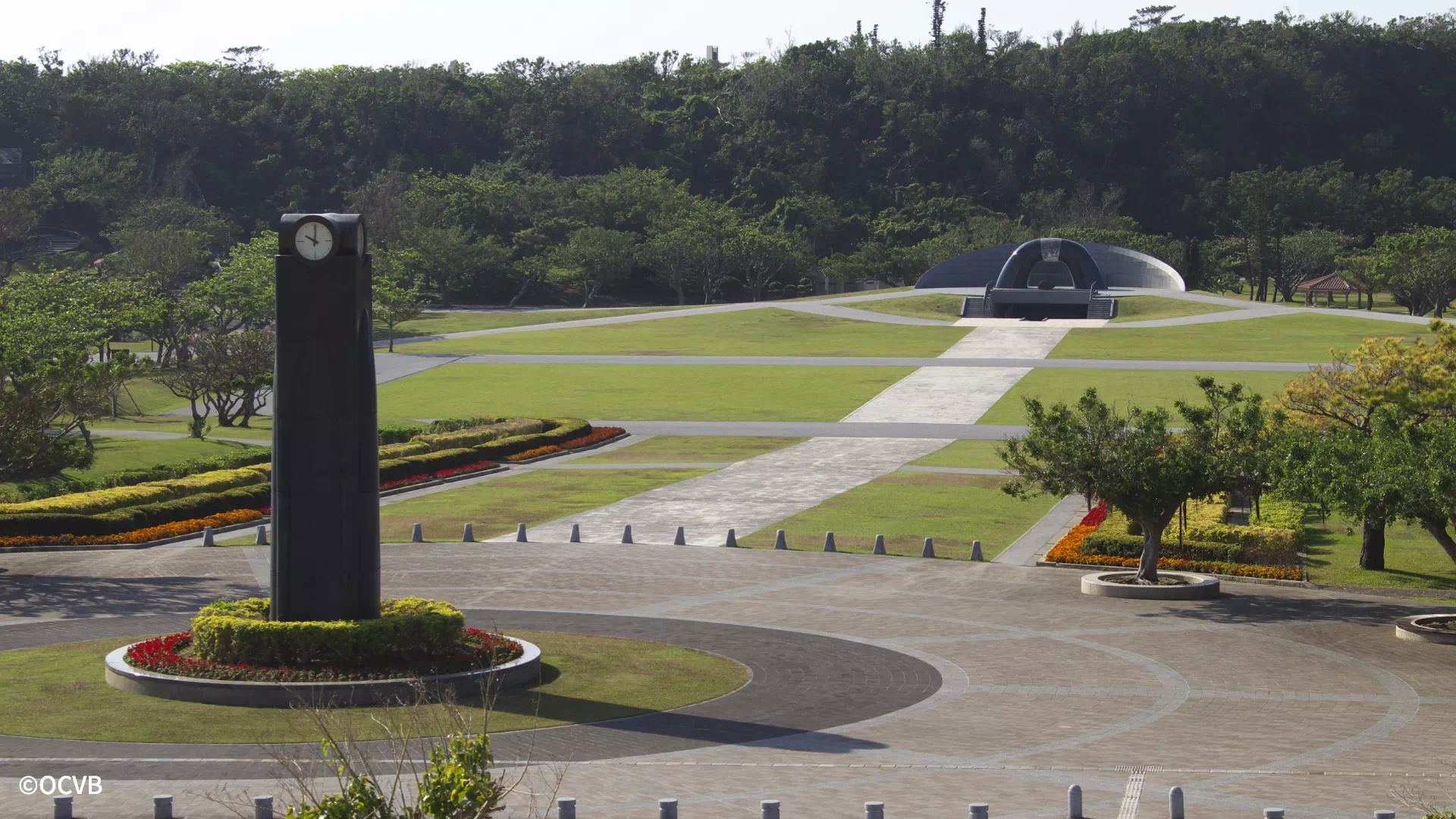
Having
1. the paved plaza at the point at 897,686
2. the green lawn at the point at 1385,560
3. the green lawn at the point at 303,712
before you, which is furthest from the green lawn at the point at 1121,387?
the green lawn at the point at 303,712

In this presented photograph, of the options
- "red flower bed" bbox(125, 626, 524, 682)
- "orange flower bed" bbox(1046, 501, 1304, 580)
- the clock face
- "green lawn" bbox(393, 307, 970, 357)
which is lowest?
"orange flower bed" bbox(1046, 501, 1304, 580)

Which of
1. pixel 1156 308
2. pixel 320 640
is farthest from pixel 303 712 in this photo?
pixel 1156 308

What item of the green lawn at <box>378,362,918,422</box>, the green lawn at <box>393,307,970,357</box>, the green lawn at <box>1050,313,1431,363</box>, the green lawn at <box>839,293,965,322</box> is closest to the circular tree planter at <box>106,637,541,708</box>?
the green lawn at <box>378,362,918,422</box>

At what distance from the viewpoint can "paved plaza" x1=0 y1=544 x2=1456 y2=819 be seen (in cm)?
1419

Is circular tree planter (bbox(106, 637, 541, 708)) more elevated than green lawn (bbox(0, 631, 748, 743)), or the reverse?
circular tree planter (bbox(106, 637, 541, 708))

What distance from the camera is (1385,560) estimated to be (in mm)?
30297

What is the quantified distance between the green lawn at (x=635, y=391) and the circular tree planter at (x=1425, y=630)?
3241 centimetres

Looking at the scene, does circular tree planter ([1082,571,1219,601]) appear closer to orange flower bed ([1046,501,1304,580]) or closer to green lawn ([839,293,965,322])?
orange flower bed ([1046,501,1304,580])

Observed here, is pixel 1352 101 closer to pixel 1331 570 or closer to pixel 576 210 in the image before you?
pixel 576 210

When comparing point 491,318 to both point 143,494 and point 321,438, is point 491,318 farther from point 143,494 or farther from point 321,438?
point 321,438

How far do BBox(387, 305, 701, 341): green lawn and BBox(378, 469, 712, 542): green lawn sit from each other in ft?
149

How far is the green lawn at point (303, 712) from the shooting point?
→ 16.0 metres

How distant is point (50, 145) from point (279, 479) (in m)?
128

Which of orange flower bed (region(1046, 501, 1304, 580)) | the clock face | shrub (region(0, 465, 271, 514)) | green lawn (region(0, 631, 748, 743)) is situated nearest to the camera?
green lawn (region(0, 631, 748, 743))
